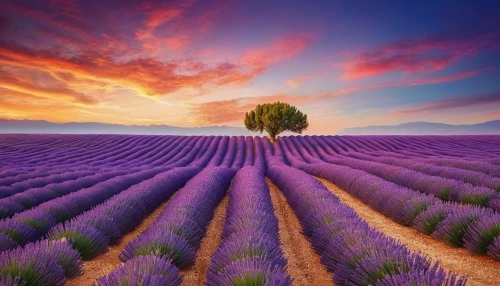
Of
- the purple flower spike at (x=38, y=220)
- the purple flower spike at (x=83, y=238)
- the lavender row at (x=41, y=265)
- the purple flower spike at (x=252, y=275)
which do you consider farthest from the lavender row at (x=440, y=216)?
the purple flower spike at (x=38, y=220)

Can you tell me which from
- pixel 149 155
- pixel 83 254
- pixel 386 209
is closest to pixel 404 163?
pixel 386 209

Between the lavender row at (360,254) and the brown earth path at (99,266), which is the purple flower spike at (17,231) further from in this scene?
the lavender row at (360,254)

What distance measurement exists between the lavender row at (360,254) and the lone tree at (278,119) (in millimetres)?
29526

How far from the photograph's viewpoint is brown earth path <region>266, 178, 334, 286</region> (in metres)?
3.80

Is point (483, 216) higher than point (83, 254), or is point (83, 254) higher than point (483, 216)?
point (483, 216)

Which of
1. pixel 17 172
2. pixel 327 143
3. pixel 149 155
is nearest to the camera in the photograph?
pixel 17 172

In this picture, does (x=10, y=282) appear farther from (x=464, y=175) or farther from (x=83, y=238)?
(x=464, y=175)

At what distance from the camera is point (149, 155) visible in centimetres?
2544

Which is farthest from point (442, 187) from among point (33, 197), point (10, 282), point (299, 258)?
point (33, 197)

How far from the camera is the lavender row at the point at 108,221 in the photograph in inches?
167

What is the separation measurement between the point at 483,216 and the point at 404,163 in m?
9.27

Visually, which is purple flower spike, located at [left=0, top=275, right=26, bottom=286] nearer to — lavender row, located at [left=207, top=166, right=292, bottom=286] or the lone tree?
lavender row, located at [left=207, top=166, right=292, bottom=286]

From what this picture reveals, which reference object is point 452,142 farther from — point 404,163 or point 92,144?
point 92,144

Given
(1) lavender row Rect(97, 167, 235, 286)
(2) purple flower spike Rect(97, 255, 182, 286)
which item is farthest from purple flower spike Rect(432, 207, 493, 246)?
(2) purple flower spike Rect(97, 255, 182, 286)
